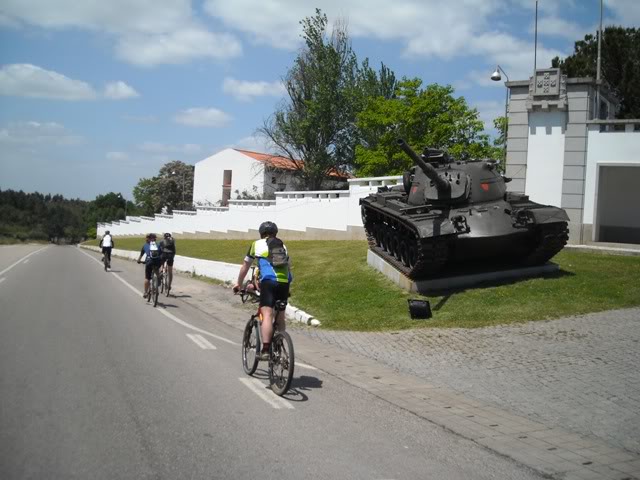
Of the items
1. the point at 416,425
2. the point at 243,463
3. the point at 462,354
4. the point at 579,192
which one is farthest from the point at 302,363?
the point at 579,192

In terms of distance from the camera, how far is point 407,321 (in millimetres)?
12633

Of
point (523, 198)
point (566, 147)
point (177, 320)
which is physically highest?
point (566, 147)

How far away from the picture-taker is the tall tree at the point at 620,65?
37.2 meters

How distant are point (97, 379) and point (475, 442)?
4380mm

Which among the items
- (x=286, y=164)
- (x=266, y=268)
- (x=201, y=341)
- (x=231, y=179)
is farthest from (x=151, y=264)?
(x=231, y=179)

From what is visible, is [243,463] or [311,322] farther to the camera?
[311,322]

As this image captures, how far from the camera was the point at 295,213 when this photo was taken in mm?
34531

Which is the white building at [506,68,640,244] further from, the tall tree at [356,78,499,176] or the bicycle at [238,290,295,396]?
the tall tree at [356,78,499,176]

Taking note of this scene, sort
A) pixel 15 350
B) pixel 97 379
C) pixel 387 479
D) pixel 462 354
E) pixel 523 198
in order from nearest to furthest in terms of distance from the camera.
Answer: pixel 387 479 → pixel 97 379 → pixel 15 350 → pixel 462 354 → pixel 523 198

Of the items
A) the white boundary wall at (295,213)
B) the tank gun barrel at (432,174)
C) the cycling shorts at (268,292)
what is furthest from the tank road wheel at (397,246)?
the white boundary wall at (295,213)

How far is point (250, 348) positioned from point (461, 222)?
7249 millimetres

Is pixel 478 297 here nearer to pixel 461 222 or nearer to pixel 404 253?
pixel 461 222

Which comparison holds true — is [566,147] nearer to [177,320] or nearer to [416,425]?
[177,320]

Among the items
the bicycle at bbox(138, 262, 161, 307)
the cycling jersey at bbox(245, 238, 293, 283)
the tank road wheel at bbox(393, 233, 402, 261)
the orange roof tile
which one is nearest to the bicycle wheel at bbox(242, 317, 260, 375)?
the cycling jersey at bbox(245, 238, 293, 283)
